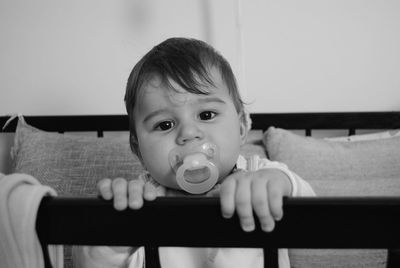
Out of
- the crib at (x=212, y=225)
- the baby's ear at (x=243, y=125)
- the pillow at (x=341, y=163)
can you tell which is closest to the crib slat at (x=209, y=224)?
the crib at (x=212, y=225)

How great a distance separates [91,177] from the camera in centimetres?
96

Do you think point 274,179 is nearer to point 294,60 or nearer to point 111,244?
point 111,244

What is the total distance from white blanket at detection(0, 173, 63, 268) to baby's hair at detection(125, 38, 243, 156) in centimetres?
29

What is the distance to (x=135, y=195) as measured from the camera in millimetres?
344

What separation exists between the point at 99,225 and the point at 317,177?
76cm

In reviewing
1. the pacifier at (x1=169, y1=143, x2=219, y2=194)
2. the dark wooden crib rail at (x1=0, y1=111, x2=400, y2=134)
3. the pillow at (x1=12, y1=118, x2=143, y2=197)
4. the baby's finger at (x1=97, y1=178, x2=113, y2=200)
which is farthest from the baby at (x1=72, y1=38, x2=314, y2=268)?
the dark wooden crib rail at (x1=0, y1=111, x2=400, y2=134)

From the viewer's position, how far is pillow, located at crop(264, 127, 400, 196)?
35.9 inches

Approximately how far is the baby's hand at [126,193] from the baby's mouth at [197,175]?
126 millimetres

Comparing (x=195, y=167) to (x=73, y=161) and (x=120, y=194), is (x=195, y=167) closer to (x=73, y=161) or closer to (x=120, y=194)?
(x=120, y=194)

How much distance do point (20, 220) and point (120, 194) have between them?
98 millimetres

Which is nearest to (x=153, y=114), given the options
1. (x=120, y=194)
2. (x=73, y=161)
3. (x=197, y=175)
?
(x=197, y=175)

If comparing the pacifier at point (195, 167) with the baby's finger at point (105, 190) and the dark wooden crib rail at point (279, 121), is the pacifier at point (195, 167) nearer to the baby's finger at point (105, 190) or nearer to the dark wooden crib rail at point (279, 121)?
the baby's finger at point (105, 190)

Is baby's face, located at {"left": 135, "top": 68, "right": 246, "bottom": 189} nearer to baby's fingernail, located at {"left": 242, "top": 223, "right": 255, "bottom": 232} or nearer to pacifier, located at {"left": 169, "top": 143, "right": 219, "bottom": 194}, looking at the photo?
pacifier, located at {"left": 169, "top": 143, "right": 219, "bottom": 194}

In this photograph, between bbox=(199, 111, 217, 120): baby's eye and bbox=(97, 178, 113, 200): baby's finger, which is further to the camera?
bbox=(199, 111, 217, 120): baby's eye
